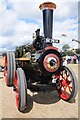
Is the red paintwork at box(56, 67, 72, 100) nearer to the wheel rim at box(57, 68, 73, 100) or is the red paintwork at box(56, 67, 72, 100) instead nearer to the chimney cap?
the wheel rim at box(57, 68, 73, 100)

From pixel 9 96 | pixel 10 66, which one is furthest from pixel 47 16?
pixel 9 96

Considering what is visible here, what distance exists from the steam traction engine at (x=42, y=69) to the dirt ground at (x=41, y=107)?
19cm

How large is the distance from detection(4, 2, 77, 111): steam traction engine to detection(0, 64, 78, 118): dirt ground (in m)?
0.19

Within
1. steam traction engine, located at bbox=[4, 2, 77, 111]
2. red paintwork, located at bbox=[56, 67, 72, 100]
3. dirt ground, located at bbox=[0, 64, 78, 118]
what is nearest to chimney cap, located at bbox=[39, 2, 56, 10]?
steam traction engine, located at bbox=[4, 2, 77, 111]

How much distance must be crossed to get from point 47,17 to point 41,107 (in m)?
2.01

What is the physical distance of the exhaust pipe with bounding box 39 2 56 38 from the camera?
4770mm

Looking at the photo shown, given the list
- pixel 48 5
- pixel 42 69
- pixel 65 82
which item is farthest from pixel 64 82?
pixel 48 5

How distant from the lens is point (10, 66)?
4953 mm

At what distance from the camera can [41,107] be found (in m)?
4.72

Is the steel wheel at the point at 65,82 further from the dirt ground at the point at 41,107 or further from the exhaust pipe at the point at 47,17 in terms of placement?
the exhaust pipe at the point at 47,17

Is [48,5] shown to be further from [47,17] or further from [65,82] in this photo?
[65,82]

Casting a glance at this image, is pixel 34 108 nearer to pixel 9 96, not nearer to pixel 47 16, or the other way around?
pixel 9 96

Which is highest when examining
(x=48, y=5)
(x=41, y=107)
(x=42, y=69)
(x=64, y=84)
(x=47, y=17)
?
(x=48, y=5)

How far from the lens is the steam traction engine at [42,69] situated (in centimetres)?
428
